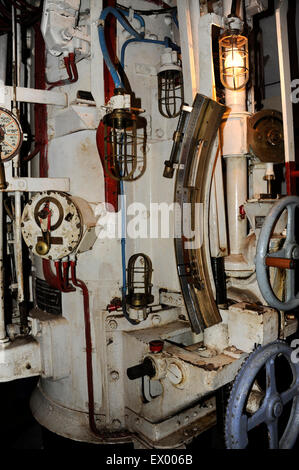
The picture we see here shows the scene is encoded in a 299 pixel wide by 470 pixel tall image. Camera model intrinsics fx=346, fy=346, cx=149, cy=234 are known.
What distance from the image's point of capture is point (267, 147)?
2.23 m

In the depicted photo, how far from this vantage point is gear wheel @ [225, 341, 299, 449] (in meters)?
1.74

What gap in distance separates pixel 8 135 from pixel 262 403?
232 centimetres

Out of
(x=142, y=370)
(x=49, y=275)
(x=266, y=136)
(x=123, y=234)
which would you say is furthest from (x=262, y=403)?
(x=49, y=275)

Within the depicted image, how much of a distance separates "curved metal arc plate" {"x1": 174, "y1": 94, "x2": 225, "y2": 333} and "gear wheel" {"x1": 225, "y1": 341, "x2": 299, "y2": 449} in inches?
14.9

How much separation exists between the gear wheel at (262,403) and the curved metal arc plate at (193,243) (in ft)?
1.24

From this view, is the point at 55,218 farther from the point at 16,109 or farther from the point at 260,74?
the point at 260,74

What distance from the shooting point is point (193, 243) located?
85.3 inches

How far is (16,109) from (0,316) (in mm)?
1458

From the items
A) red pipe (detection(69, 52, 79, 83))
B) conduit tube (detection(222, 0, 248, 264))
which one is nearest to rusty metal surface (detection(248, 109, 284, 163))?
conduit tube (detection(222, 0, 248, 264))

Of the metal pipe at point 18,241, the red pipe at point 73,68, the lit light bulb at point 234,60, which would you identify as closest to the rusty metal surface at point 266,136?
the lit light bulb at point 234,60

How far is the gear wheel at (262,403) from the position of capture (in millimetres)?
1738

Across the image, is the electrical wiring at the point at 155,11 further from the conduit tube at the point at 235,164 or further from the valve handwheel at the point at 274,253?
the valve handwheel at the point at 274,253

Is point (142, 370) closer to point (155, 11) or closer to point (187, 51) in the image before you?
point (187, 51)

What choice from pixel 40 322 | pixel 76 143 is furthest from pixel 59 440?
pixel 76 143
